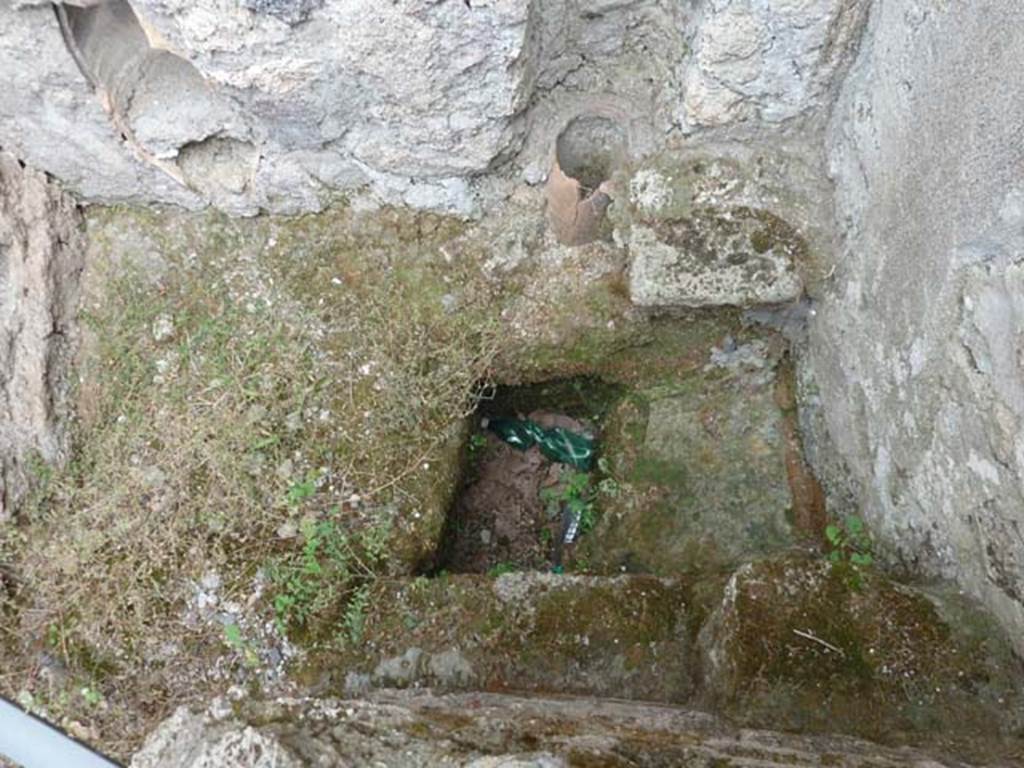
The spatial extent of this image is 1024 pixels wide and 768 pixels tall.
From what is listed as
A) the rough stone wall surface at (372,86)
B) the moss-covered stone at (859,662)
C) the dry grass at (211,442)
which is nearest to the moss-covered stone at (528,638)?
the moss-covered stone at (859,662)

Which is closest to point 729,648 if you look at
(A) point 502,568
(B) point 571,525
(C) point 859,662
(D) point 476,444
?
(C) point 859,662

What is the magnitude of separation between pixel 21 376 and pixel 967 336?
285 cm

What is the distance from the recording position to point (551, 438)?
3768mm

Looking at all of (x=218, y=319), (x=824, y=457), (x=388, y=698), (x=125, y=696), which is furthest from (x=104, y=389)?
(x=824, y=457)

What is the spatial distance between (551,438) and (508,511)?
352 mm

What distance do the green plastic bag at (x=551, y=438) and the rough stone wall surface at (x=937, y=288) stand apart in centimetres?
113

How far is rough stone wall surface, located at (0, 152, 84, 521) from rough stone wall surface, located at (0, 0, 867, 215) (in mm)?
140

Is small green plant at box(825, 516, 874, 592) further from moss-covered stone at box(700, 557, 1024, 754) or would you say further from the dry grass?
the dry grass

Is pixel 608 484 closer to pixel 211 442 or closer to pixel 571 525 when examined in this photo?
pixel 571 525

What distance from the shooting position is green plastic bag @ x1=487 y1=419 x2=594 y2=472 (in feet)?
12.3

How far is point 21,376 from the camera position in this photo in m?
3.03

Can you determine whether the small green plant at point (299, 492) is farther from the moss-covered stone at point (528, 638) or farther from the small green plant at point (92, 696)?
the small green plant at point (92, 696)

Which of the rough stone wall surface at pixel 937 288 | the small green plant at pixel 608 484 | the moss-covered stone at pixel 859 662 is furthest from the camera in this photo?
the small green plant at pixel 608 484

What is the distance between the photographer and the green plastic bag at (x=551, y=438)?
3.75m
